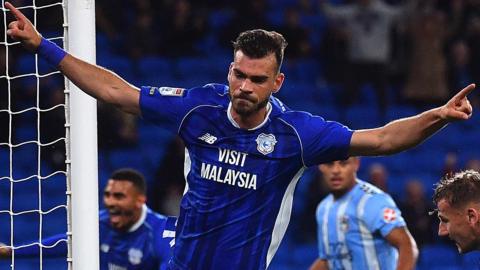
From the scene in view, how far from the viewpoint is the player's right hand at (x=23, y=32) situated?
5.03 metres

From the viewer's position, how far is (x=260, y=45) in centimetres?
519

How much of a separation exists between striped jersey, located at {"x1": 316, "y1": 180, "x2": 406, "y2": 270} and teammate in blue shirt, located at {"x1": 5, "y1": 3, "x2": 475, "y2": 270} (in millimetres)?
2704

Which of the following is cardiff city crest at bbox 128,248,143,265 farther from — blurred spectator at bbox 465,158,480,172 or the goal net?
blurred spectator at bbox 465,158,480,172

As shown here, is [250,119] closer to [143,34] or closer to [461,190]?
[461,190]

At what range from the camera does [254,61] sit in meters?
5.16

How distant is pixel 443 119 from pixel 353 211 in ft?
11.3

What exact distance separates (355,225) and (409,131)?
328 centimetres

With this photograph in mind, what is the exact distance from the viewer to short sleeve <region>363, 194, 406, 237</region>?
7.87 metres

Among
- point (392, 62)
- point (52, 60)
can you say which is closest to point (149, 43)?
point (392, 62)

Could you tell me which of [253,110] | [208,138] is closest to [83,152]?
[208,138]

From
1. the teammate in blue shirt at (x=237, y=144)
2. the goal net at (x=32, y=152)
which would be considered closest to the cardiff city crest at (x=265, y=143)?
the teammate in blue shirt at (x=237, y=144)

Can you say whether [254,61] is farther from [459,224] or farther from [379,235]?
[379,235]

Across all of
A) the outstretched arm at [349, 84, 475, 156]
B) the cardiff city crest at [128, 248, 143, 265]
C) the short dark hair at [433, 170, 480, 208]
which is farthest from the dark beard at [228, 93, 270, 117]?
the cardiff city crest at [128, 248, 143, 265]

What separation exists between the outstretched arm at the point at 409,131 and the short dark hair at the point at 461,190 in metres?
0.31
